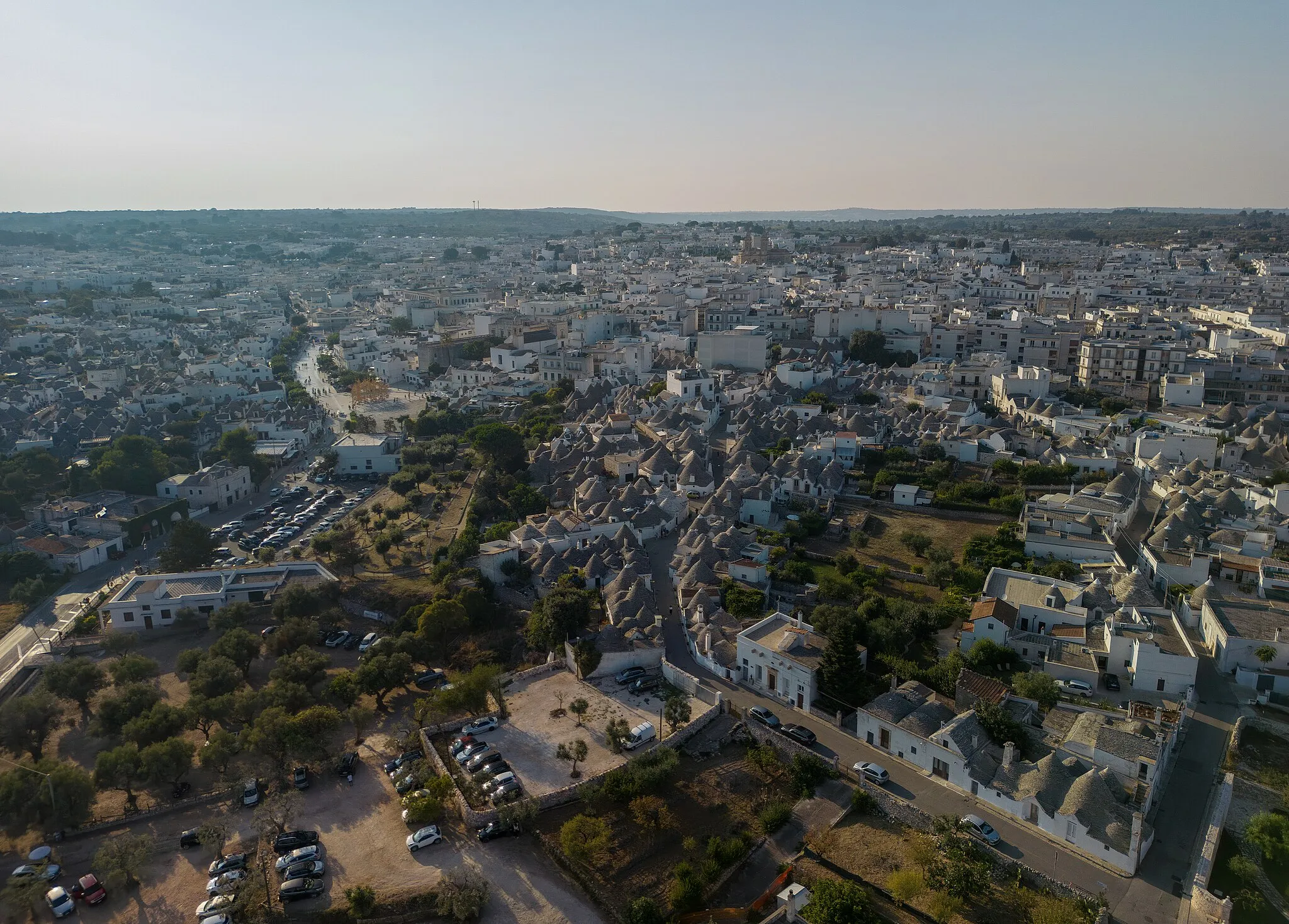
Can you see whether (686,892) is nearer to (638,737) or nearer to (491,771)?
(638,737)

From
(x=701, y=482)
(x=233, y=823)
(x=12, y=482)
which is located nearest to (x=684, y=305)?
(x=701, y=482)

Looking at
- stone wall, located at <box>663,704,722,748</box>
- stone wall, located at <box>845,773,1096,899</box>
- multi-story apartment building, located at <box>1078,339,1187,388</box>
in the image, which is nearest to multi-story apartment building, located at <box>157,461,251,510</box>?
stone wall, located at <box>663,704,722,748</box>

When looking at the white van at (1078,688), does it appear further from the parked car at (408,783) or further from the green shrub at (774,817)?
the parked car at (408,783)

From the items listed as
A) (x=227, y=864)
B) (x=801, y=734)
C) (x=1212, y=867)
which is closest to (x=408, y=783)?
(x=227, y=864)

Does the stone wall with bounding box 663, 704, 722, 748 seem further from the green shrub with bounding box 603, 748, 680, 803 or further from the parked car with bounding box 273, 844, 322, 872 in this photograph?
the parked car with bounding box 273, 844, 322, 872

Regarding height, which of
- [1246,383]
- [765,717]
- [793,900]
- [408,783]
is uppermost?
[1246,383]

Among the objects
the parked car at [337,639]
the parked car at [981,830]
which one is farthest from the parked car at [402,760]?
the parked car at [981,830]

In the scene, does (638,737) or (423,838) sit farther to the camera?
(638,737)
